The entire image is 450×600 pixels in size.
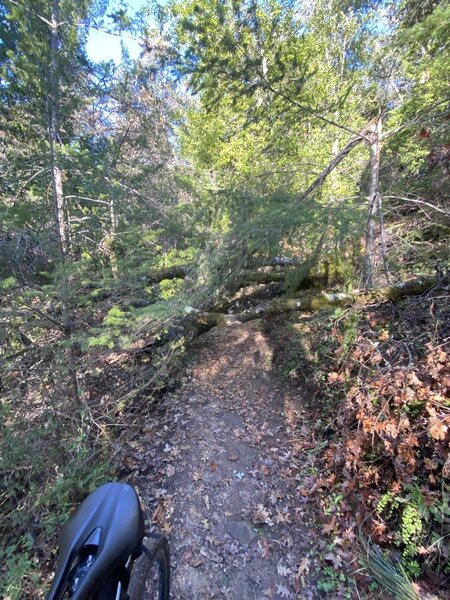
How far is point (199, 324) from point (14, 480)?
A: 447cm

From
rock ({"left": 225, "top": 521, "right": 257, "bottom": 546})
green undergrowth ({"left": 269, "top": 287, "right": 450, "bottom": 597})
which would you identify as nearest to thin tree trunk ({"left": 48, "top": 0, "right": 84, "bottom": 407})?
rock ({"left": 225, "top": 521, "right": 257, "bottom": 546})

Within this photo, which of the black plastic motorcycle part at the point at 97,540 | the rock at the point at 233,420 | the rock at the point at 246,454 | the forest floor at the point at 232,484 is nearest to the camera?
the black plastic motorcycle part at the point at 97,540

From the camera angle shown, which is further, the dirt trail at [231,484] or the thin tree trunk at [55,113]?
the thin tree trunk at [55,113]

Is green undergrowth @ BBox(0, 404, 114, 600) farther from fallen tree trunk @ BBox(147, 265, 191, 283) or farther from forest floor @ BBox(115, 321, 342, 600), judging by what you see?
fallen tree trunk @ BBox(147, 265, 191, 283)

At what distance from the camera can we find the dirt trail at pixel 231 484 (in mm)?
2750

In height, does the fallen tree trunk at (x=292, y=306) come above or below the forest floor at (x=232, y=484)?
above

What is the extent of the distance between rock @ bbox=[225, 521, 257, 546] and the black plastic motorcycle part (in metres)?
1.77

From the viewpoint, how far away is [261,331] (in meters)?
7.08

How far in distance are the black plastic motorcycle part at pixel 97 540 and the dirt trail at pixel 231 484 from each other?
161 centimetres

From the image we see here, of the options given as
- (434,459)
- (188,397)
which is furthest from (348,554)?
(188,397)

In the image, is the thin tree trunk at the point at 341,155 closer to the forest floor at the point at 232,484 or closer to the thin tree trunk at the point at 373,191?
the thin tree trunk at the point at 373,191

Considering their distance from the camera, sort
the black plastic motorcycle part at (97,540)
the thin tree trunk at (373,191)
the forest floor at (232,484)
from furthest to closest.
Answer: the thin tree trunk at (373,191) < the forest floor at (232,484) < the black plastic motorcycle part at (97,540)

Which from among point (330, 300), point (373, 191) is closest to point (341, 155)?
point (373, 191)

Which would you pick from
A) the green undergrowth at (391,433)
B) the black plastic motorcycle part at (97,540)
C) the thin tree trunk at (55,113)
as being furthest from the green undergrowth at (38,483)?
the green undergrowth at (391,433)
